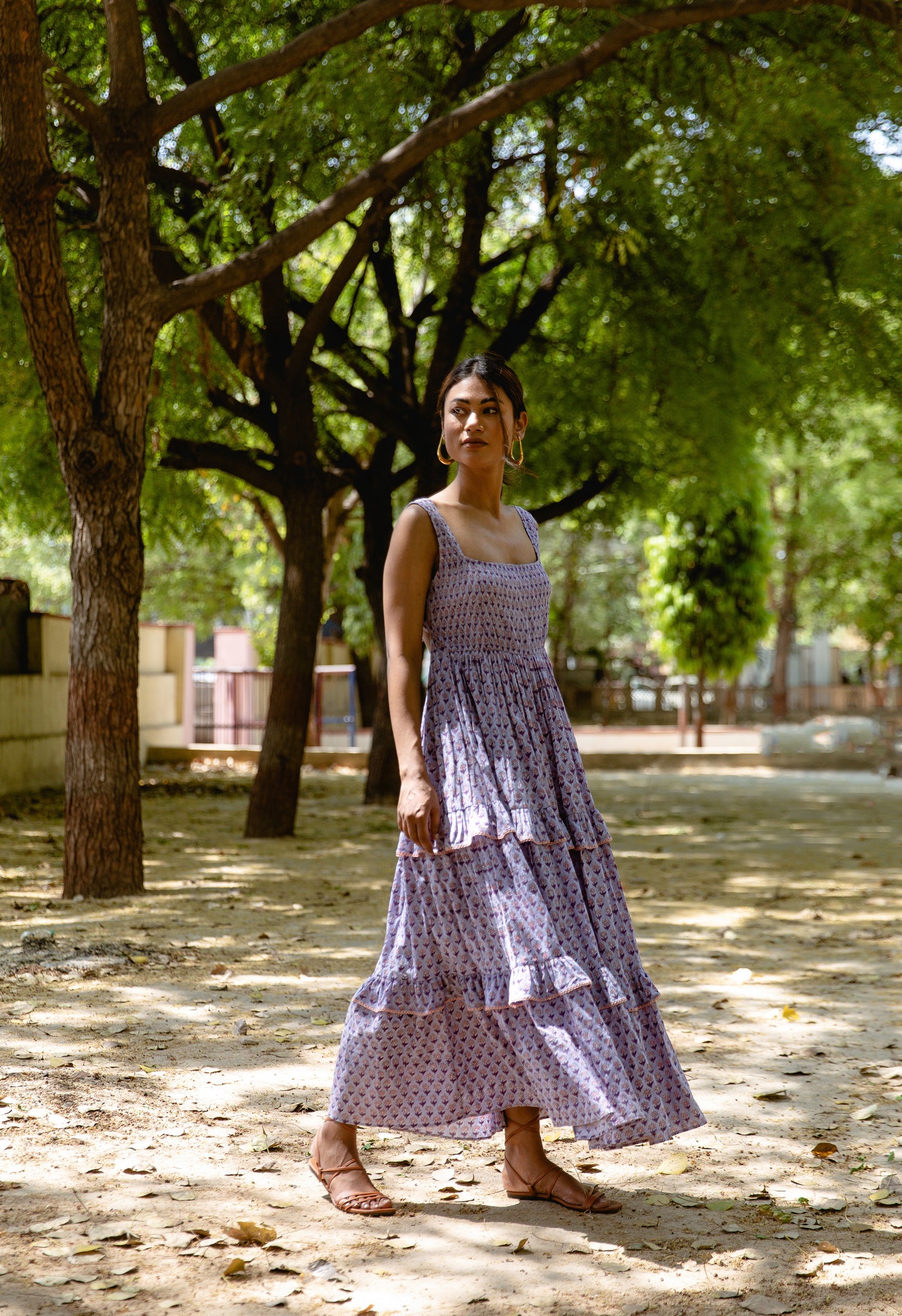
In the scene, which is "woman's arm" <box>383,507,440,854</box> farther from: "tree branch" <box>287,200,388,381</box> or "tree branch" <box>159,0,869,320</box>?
"tree branch" <box>287,200,388,381</box>

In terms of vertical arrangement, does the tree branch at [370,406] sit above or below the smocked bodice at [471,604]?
above

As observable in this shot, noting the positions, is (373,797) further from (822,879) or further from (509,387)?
(509,387)

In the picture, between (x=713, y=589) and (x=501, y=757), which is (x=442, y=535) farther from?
(x=713, y=589)

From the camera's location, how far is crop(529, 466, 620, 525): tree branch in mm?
15078

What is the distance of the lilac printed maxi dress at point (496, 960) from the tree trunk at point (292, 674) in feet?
27.8

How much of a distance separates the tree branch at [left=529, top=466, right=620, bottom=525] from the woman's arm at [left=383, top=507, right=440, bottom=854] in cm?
1138

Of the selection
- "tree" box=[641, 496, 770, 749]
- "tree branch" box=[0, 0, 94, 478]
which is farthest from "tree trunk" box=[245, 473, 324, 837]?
"tree" box=[641, 496, 770, 749]

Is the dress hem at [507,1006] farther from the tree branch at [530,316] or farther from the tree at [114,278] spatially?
the tree branch at [530,316]

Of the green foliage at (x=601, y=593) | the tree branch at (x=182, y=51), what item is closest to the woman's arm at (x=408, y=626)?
the tree branch at (x=182, y=51)

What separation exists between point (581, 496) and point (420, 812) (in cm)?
1214

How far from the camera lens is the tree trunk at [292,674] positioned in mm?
12031

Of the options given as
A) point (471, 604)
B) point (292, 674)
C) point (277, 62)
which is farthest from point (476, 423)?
point (292, 674)

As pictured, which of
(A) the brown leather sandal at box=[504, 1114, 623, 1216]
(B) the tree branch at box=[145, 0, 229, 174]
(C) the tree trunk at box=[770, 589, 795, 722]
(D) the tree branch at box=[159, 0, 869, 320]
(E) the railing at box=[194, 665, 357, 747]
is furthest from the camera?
(C) the tree trunk at box=[770, 589, 795, 722]

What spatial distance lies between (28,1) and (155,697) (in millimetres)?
14367
